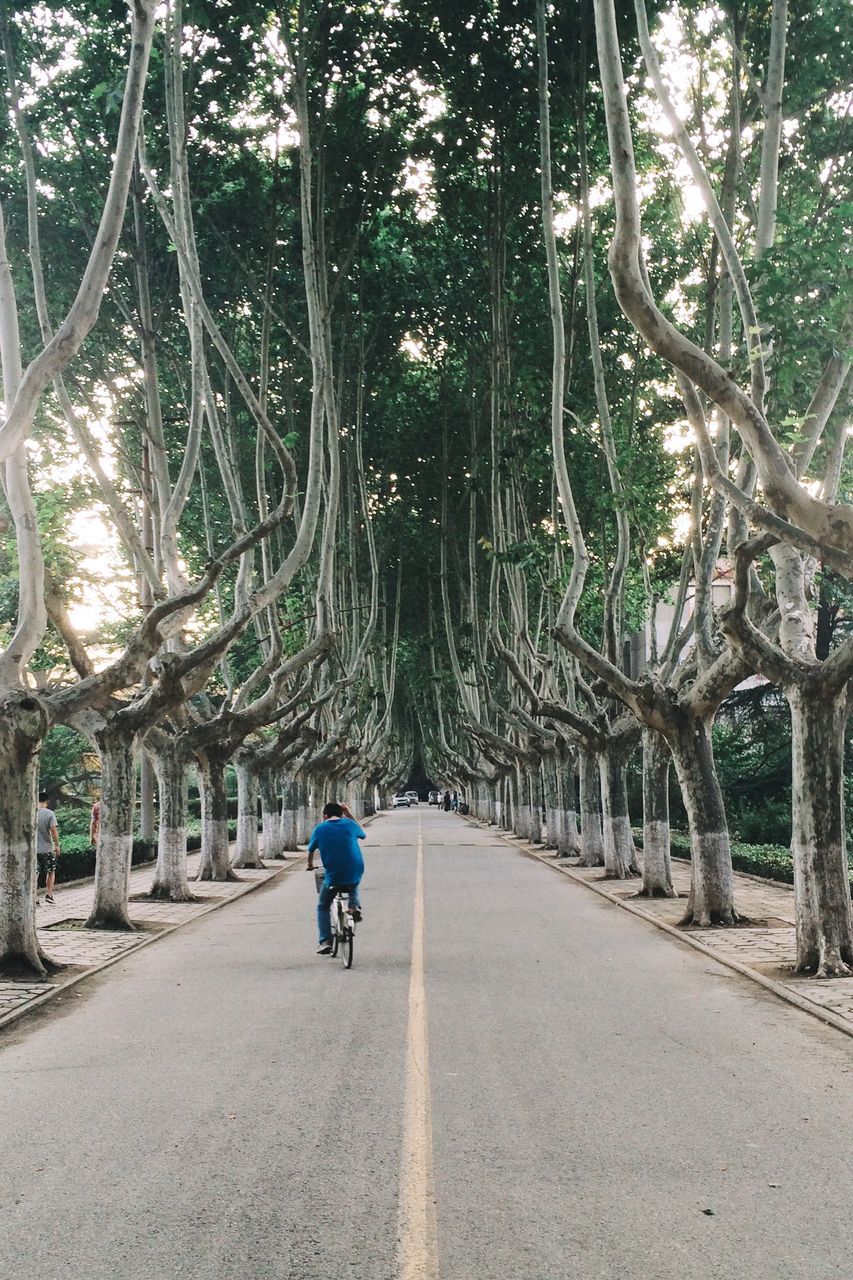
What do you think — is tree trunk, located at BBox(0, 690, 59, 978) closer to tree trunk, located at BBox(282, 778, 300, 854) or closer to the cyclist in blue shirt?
the cyclist in blue shirt

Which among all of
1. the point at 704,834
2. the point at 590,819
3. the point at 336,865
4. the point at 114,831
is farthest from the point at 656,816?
the point at 590,819

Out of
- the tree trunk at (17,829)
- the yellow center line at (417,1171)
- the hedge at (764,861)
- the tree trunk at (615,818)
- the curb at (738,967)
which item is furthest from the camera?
the tree trunk at (615,818)

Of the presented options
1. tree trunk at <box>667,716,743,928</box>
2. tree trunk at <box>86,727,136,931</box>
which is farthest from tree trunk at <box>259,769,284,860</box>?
tree trunk at <box>667,716,743,928</box>

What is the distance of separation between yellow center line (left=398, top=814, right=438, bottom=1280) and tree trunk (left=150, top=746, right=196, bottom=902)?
11178 millimetres

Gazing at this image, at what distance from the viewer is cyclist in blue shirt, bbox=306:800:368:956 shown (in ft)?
39.6

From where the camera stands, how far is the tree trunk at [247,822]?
28391 millimetres

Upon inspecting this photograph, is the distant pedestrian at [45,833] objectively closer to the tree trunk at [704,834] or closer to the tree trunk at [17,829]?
the tree trunk at [17,829]

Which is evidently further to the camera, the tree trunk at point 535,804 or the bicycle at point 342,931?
the tree trunk at point 535,804

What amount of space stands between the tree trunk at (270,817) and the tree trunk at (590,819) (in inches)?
356

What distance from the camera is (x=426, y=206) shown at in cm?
2219

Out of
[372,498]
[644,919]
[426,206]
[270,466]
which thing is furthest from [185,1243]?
[372,498]

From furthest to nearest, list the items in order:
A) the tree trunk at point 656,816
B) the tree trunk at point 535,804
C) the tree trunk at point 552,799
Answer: the tree trunk at point 535,804 → the tree trunk at point 552,799 → the tree trunk at point 656,816

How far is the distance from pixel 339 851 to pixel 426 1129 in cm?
636

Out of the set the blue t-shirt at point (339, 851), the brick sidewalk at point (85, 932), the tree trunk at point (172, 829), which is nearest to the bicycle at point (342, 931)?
the blue t-shirt at point (339, 851)
